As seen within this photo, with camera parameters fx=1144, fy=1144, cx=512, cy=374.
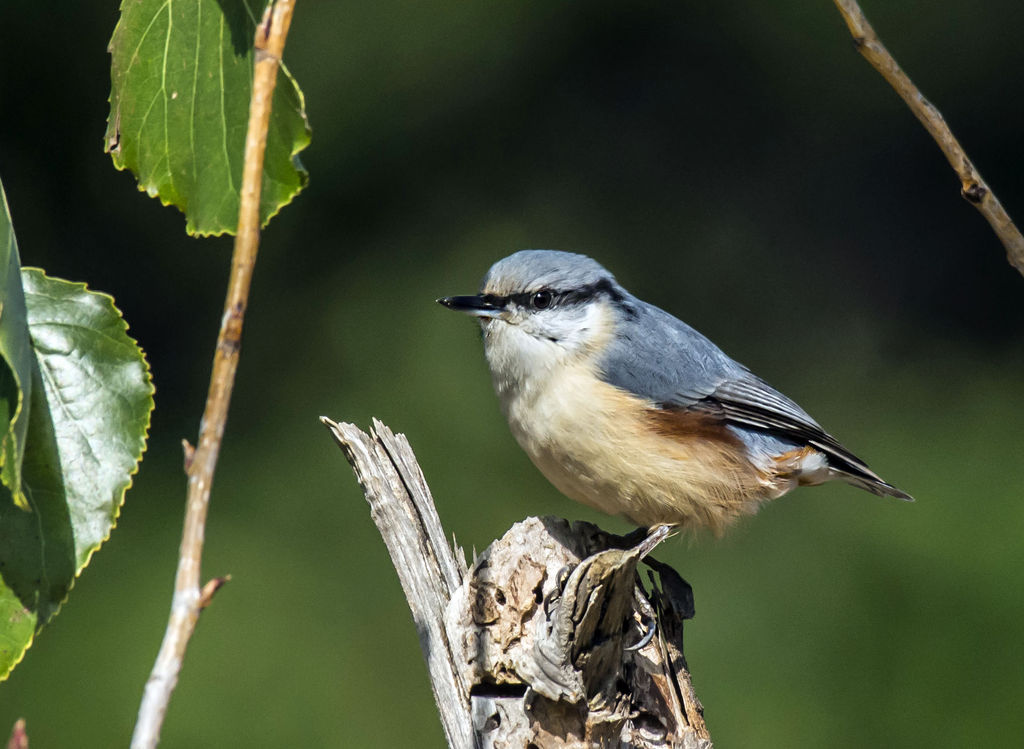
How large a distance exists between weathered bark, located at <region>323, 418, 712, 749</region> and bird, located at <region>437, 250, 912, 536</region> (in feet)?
0.95

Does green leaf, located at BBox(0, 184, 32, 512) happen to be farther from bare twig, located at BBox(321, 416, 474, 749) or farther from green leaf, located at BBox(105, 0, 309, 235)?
bare twig, located at BBox(321, 416, 474, 749)

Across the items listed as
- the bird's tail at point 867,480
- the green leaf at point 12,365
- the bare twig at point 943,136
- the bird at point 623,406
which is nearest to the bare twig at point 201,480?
the green leaf at point 12,365

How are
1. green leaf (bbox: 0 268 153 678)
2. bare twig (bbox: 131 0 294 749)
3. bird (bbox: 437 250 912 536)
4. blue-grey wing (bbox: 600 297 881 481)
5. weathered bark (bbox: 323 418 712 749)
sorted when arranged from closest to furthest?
bare twig (bbox: 131 0 294 749) → green leaf (bbox: 0 268 153 678) → weathered bark (bbox: 323 418 712 749) → bird (bbox: 437 250 912 536) → blue-grey wing (bbox: 600 297 881 481)

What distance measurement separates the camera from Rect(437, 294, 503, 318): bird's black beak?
2430 millimetres

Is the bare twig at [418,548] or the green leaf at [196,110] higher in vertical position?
the green leaf at [196,110]

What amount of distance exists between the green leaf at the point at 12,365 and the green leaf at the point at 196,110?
250mm

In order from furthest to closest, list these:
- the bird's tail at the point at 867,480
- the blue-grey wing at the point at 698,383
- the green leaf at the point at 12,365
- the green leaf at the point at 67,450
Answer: the bird's tail at the point at 867,480
the blue-grey wing at the point at 698,383
the green leaf at the point at 67,450
the green leaf at the point at 12,365

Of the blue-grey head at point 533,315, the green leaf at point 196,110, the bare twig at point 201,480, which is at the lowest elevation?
the bare twig at point 201,480

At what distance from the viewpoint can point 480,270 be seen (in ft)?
16.2

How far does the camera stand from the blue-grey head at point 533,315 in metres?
2.44

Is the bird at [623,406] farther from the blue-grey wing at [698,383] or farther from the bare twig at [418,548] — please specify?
the bare twig at [418,548]

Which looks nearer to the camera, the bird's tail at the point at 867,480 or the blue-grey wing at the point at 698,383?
the blue-grey wing at the point at 698,383

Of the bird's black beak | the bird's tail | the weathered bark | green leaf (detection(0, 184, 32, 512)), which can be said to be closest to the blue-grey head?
the bird's black beak

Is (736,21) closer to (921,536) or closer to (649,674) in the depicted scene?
(921,536)
